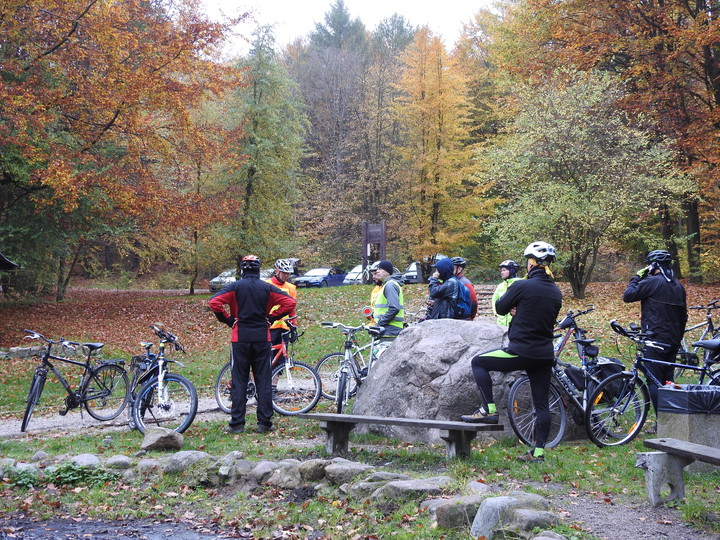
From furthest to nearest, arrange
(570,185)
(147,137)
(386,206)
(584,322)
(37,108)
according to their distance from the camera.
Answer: (386,206) → (570,185) → (147,137) → (584,322) → (37,108)

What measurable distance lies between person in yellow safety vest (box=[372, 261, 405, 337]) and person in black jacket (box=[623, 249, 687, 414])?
3.07 m

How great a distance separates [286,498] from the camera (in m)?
5.66

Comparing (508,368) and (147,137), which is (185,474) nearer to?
(508,368)

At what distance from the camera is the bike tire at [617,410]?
6684mm

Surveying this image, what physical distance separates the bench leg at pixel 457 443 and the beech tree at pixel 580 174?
1508cm

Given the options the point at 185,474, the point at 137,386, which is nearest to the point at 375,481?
the point at 185,474

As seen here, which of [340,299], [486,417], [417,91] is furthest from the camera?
[417,91]

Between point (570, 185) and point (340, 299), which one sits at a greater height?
point (570, 185)

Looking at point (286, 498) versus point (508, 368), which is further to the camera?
point (508, 368)

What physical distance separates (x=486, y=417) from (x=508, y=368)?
49cm

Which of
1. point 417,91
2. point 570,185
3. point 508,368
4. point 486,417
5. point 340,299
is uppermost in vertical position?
point 417,91

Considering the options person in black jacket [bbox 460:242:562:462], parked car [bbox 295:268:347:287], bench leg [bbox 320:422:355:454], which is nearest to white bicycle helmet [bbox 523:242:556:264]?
person in black jacket [bbox 460:242:562:462]

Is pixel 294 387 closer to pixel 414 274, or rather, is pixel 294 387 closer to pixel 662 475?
pixel 662 475

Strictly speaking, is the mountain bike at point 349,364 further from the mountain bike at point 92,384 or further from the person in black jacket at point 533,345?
the mountain bike at point 92,384
